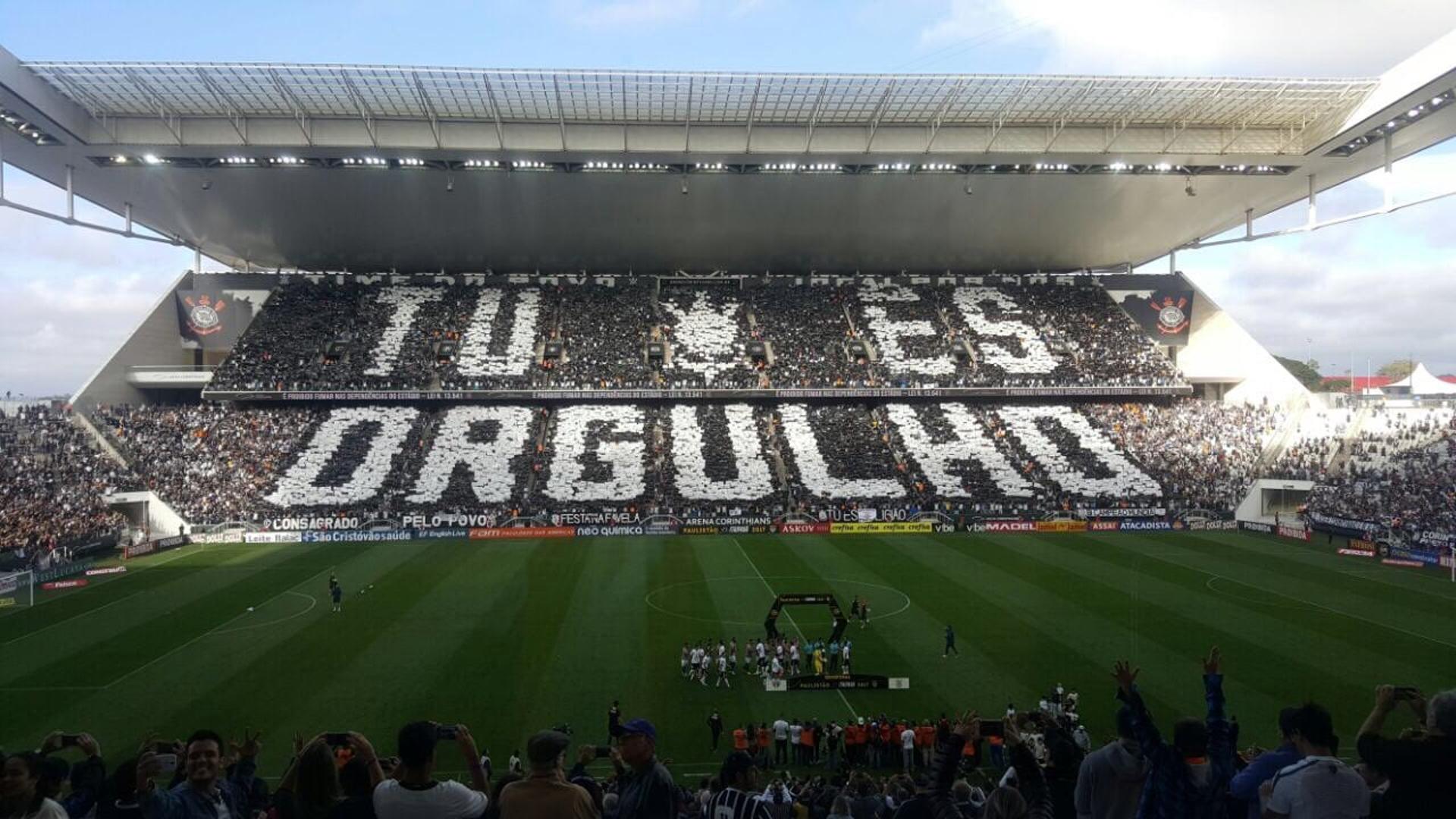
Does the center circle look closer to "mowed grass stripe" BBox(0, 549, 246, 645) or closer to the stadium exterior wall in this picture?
"mowed grass stripe" BBox(0, 549, 246, 645)

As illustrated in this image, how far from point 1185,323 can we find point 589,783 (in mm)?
69786

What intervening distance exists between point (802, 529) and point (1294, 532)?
2323 cm

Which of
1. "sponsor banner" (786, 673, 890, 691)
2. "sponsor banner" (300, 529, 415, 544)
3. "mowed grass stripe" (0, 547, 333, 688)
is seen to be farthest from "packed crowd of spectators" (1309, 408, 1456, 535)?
Result: "mowed grass stripe" (0, 547, 333, 688)

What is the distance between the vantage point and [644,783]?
5.22 m

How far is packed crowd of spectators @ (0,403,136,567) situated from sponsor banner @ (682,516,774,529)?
85.5 feet

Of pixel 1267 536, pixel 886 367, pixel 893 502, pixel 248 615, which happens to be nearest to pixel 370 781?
pixel 248 615

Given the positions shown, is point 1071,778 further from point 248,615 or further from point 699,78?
point 699,78

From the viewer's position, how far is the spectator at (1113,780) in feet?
18.5

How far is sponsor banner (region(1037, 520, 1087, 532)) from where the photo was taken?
45.4 meters

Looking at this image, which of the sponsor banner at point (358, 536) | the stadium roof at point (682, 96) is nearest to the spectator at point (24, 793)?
the stadium roof at point (682, 96)

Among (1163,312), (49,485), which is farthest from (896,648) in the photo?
(1163,312)

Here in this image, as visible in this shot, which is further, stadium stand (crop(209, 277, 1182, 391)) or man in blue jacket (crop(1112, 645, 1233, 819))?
stadium stand (crop(209, 277, 1182, 391))

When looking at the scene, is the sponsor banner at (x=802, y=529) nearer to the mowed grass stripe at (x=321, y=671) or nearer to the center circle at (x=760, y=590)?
the center circle at (x=760, y=590)

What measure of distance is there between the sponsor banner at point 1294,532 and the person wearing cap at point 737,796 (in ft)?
147
